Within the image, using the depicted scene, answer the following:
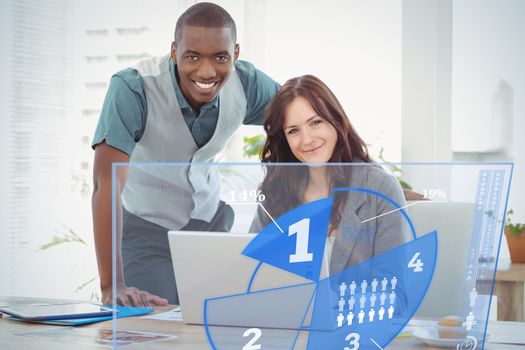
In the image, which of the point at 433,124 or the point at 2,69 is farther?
the point at 2,69

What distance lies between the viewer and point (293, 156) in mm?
1450

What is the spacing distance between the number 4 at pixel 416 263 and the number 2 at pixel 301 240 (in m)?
0.15

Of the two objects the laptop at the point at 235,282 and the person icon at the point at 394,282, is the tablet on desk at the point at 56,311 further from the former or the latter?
the person icon at the point at 394,282

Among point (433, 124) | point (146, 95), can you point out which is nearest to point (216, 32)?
point (146, 95)

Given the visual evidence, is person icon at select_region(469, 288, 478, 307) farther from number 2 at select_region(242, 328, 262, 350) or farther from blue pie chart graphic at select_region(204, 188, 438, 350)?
number 2 at select_region(242, 328, 262, 350)

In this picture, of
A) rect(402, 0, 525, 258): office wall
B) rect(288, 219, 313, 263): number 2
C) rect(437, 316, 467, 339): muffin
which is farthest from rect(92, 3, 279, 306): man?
rect(402, 0, 525, 258): office wall

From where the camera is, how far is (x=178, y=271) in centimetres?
114

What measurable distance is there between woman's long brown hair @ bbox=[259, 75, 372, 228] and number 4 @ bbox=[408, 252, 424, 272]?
5.1 inches

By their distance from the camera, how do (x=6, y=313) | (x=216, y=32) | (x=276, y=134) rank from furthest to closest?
(x=216, y=32) → (x=6, y=313) → (x=276, y=134)

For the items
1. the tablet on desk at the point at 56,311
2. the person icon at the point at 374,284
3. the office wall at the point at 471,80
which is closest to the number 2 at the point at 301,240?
the person icon at the point at 374,284

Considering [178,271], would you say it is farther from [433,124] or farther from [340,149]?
[433,124]

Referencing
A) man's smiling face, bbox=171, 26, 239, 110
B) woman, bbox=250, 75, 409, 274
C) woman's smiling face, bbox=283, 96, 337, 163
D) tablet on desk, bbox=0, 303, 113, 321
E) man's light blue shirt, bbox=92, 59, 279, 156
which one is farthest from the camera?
man's smiling face, bbox=171, 26, 239, 110

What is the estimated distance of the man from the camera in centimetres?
110

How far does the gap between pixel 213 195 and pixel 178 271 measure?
15cm
